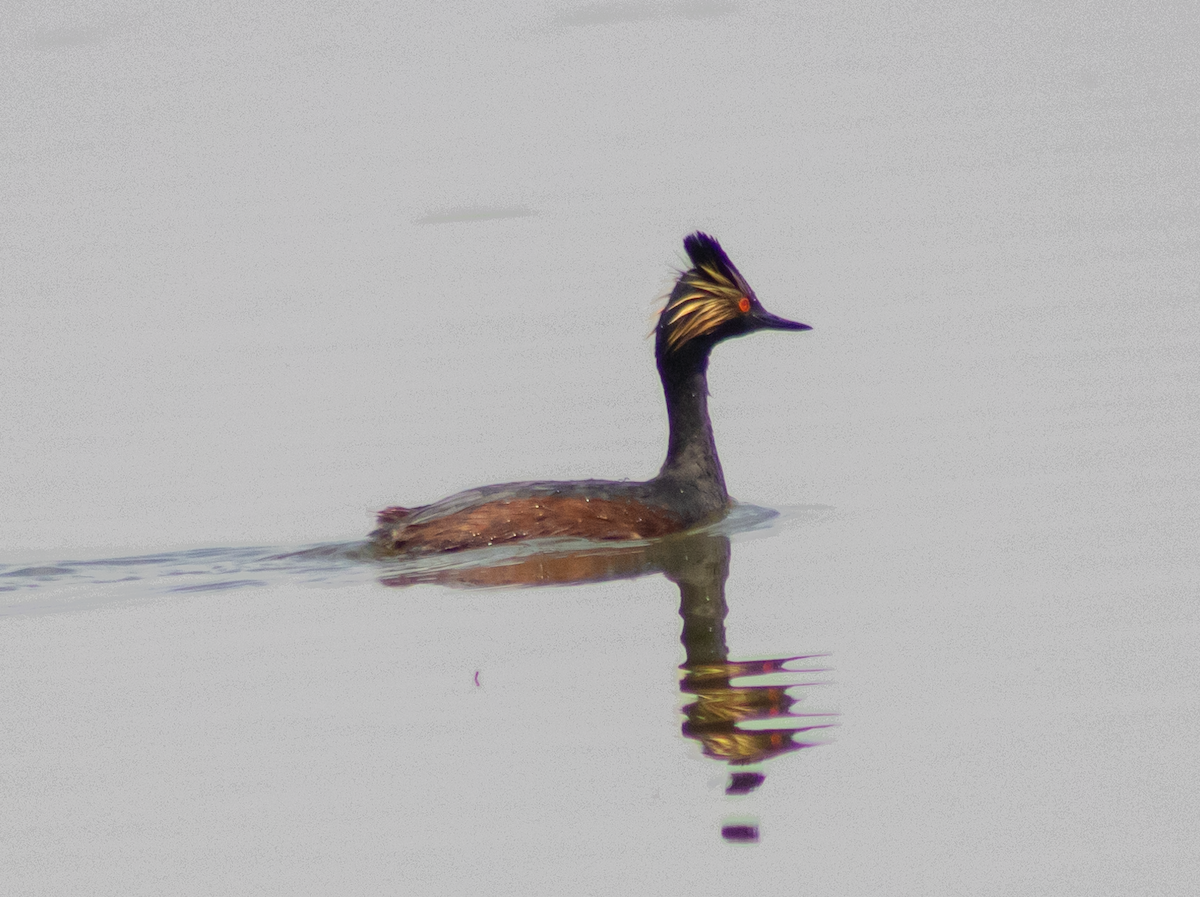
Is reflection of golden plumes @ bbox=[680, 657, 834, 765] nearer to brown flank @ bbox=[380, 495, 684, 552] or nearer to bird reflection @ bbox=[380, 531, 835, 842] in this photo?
bird reflection @ bbox=[380, 531, 835, 842]

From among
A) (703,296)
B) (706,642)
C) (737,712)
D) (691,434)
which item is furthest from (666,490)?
(737,712)

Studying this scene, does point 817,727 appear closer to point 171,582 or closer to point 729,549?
point 729,549

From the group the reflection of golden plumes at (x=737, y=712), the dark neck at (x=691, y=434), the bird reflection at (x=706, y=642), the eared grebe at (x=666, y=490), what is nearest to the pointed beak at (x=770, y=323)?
the eared grebe at (x=666, y=490)

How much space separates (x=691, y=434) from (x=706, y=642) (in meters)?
3.35

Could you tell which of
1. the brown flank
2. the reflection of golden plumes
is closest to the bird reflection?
the reflection of golden plumes

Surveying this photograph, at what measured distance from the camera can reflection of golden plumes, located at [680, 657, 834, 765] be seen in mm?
7207

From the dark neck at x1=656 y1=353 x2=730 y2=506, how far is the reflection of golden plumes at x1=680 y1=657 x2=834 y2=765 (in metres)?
3.54

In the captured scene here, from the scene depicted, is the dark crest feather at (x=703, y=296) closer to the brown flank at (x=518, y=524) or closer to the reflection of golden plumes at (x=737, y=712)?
the brown flank at (x=518, y=524)

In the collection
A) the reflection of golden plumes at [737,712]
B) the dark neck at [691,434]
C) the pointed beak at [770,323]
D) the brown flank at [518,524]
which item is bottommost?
the reflection of golden plumes at [737,712]

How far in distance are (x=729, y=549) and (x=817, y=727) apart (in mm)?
3547

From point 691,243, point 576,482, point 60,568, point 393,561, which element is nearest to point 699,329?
point 691,243

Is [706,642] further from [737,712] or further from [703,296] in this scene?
[703,296]

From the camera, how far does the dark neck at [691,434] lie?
11750mm

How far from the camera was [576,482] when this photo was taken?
11.4m
